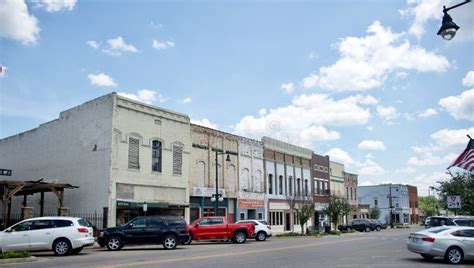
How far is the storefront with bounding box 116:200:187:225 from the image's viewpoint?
1215 inches

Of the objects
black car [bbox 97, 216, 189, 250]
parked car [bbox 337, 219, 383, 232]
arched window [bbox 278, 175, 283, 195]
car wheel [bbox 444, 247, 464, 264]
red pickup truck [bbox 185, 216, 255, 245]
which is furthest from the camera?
parked car [bbox 337, 219, 383, 232]

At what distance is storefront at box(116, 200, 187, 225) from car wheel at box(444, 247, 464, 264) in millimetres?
17722

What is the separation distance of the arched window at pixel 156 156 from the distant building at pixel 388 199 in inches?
2702

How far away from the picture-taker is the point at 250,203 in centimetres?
4316

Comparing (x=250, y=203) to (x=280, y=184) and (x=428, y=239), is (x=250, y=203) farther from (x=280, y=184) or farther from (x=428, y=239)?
(x=428, y=239)

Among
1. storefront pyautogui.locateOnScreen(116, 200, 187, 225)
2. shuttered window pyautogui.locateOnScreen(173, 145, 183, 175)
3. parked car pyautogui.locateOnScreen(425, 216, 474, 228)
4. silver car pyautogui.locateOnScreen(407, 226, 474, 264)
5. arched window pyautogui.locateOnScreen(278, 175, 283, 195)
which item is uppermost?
shuttered window pyautogui.locateOnScreen(173, 145, 183, 175)

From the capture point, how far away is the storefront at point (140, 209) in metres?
30.9

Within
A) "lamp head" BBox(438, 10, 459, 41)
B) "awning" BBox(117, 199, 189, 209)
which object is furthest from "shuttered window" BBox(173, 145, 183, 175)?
"lamp head" BBox(438, 10, 459, 41)

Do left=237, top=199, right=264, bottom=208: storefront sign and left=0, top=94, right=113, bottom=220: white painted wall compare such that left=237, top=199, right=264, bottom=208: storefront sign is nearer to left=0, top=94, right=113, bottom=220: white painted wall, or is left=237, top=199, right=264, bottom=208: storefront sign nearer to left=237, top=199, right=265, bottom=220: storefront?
left=237, top=199, right=265, bottom=220: storefront

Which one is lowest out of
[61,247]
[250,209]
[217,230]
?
[61,247]

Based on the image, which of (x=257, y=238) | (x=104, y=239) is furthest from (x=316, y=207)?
(x=104, y=239)

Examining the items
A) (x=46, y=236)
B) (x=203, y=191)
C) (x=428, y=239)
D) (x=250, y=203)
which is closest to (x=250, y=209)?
(x=250, y=203)

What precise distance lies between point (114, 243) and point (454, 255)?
48.2 ft

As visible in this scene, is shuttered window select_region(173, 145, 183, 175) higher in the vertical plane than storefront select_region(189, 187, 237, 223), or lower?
higher
